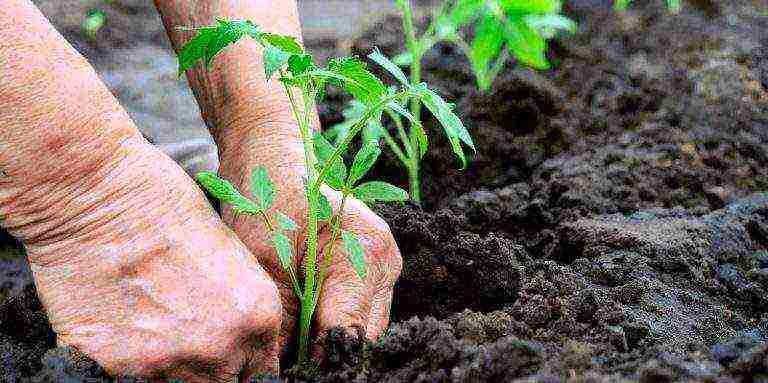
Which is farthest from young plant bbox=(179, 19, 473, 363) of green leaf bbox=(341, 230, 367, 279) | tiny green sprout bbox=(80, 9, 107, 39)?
tiny green sprout bbox=(80, 9, 107, 39)

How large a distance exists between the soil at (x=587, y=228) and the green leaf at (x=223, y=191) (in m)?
0.27

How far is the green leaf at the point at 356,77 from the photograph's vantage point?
1.19m

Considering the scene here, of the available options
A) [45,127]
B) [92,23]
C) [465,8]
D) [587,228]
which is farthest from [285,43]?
[92,23]

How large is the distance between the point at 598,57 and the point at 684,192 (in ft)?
3.58

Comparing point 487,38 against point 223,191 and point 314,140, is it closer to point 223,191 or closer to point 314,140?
point 314,140

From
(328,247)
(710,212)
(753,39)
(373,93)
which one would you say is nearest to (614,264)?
(710,212)

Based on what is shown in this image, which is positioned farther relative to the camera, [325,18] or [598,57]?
[325,18]

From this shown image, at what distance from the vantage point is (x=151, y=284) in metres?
1.30

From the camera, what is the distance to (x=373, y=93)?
123cm

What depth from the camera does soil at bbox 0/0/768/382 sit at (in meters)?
1.30

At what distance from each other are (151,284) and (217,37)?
41cm

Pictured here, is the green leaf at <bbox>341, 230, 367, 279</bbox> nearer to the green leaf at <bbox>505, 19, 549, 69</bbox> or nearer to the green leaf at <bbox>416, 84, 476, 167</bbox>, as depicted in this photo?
the green leaf at <bbox>416, 84, 476, 167</bbox>

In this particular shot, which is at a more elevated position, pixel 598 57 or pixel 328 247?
pixel 598 57

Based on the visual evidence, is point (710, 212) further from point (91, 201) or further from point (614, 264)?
point (91, 201)
